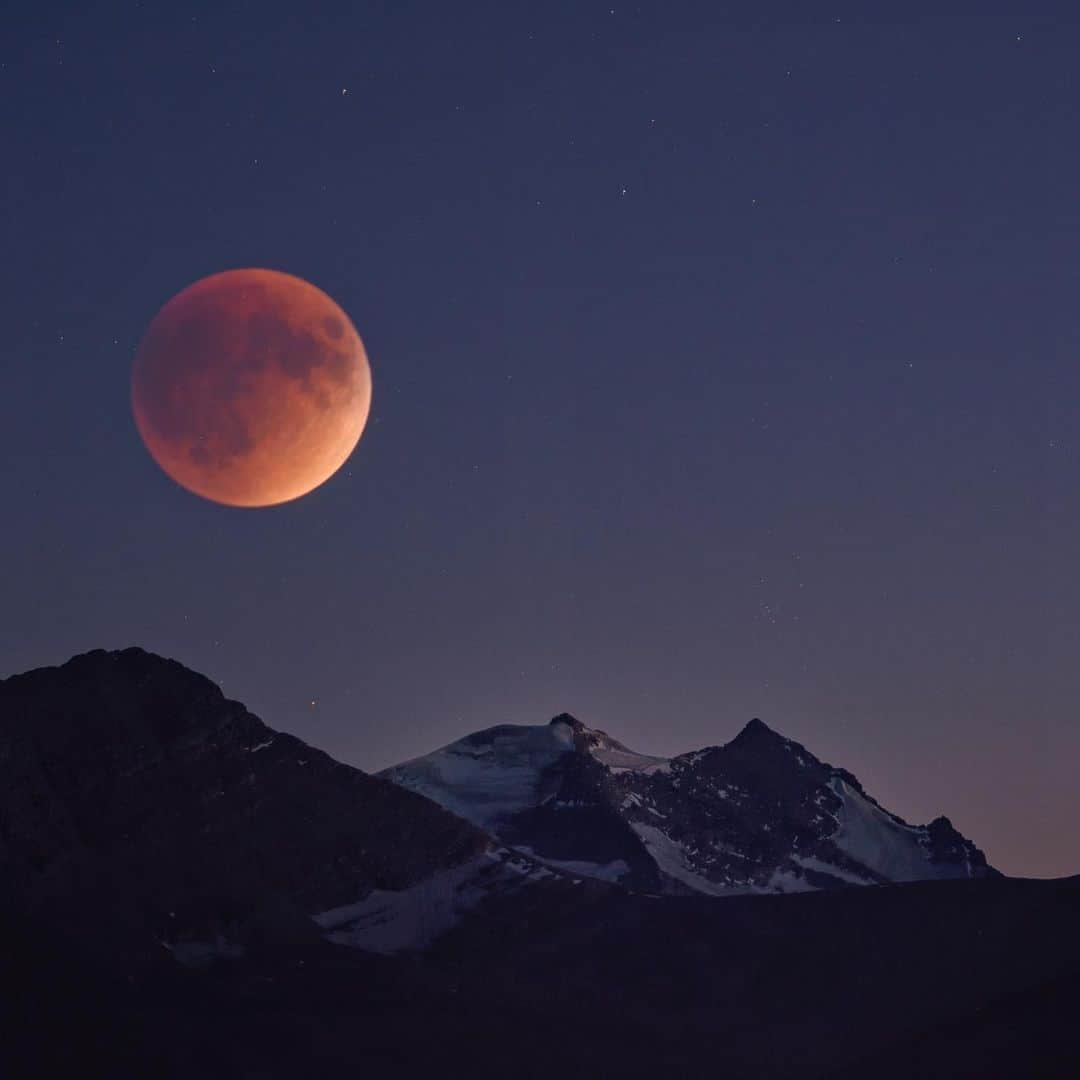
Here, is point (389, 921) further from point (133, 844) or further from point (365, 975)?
point (133, 844)

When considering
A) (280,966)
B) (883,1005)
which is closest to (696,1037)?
(883,1005)

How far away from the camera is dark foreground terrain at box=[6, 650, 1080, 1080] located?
14475 centimetres

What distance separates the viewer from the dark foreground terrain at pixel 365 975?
14475 cm

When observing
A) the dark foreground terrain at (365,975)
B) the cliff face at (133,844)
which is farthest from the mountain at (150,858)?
the dark foreground terrain at (365,975)

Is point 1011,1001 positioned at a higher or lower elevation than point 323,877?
lower

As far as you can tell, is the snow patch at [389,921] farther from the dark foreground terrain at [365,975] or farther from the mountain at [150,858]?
the dark foreground terrain at [365,975]

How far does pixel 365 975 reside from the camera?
17438 centimetres

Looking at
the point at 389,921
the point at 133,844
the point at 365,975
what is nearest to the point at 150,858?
the point at 133,844

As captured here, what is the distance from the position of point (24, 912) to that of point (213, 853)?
3185 cm

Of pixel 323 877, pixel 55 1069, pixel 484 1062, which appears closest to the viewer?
pixel 55 1069

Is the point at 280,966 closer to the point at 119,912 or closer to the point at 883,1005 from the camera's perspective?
the point at 119,912

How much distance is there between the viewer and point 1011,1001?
525 ft

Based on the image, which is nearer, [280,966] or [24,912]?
[24,912]

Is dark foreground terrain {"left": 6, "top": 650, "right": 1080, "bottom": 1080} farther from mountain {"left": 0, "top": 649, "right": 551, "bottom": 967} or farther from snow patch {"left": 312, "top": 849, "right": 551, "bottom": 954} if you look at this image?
snow patch {"left": 312, "top": 849, "right": 551, "bottom": 954}
